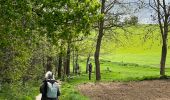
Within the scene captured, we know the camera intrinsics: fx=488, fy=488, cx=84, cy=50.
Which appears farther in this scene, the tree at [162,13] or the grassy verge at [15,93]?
the tree at [162,13]

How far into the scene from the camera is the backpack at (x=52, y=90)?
1616 centimetres

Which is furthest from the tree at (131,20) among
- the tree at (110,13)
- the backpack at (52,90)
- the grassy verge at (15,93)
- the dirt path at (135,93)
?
the backpack at (52,90)

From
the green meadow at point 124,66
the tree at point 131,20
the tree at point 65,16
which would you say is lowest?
the green meadow at point 124,66

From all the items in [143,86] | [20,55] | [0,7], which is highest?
[0,7]

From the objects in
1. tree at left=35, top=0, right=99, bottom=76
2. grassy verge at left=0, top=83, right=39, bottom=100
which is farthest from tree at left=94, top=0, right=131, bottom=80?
tree at left=35, top=0, right=99, bottom=76

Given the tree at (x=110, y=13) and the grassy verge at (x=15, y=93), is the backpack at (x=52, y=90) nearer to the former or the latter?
the grassy verge at (x=15, y=93)

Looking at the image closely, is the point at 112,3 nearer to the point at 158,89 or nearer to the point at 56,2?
the point at 158,89

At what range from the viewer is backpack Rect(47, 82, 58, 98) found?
1616 cm

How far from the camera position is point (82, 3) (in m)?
20.9

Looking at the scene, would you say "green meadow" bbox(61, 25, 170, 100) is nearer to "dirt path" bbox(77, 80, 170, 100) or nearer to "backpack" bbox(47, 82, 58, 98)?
"dirt path" bbox(77, 80, 170, 100)

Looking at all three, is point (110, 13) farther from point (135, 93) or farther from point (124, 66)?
point (124, 66)

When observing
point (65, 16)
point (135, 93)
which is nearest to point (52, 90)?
point (65, 16)

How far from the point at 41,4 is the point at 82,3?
2007 mm

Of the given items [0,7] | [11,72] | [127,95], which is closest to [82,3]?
[0,7]
